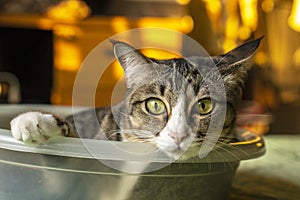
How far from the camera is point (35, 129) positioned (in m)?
0.64

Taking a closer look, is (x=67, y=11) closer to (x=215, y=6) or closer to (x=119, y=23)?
(x=119, y=23)

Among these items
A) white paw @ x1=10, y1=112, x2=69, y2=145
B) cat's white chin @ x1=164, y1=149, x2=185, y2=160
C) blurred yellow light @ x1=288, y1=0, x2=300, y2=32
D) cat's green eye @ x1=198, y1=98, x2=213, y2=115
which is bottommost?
blurred yellow light @ x1=288, y1=0, x2=300, y2=32

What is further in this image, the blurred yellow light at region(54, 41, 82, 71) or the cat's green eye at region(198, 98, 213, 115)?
the blurred yellow light at region(54, 41, 82, 71)

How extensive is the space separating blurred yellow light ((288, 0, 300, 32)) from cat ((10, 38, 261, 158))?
2214mm

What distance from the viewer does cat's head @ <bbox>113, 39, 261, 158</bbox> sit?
28.2 inches

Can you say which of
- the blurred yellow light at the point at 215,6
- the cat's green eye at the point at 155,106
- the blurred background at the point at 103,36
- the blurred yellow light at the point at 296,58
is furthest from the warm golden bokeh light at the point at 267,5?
the cat's green eye at the point at 155,106

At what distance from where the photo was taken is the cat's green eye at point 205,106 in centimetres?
75

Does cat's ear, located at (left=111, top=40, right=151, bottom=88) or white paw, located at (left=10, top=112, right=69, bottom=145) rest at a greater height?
cat's ear, located at (left=111, top=40, right=151, bottom=88)

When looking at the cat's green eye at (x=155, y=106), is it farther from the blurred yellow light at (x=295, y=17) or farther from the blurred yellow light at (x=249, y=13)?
the blurred yellow light at (x=295, y=17)

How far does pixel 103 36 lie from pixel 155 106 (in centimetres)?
249

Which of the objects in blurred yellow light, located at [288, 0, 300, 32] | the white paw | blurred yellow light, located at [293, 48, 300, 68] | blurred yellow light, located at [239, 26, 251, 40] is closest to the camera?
the white paw

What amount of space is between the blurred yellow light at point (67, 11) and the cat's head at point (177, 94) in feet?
7.96

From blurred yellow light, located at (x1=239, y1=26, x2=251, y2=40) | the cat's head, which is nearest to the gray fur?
the cat's head

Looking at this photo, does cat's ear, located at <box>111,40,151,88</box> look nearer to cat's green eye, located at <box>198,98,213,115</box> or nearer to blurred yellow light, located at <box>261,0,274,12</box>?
cat's green eye, located at <box>198,98,213,115</box>
